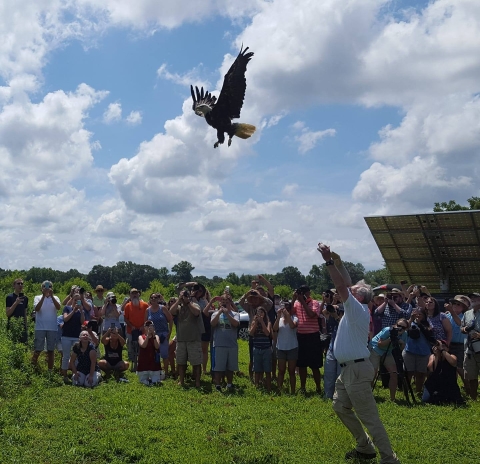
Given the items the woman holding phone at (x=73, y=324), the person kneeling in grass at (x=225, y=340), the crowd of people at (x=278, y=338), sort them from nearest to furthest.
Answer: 1. the crowd of people at (x=278, y=338)
2. the person kneeling in grass at (x=225, y=340)
3. the woman holding phone at (x=73, y=324)

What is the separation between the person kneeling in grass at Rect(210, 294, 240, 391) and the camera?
10.9m

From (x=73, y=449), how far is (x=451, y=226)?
1213 cm

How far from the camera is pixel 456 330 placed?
1102cm

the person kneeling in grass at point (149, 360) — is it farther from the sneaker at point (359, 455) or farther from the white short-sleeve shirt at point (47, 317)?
the sneaker at point (359, 455)

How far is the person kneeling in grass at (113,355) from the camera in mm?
11625

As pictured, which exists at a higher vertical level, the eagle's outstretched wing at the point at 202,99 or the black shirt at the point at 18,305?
the eagle's outstretched wing at the point at 202,99

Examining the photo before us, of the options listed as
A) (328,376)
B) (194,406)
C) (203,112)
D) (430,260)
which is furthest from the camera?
(430,260)

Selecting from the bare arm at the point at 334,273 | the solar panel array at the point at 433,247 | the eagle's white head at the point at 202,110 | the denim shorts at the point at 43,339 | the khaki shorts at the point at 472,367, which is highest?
the eagle's white head at the point at 202,110

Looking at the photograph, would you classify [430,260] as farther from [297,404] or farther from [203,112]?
[203,112]

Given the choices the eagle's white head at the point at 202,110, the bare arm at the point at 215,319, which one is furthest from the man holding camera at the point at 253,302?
the eagle's white head at the point at 202,110

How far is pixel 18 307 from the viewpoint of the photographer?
12352 mm

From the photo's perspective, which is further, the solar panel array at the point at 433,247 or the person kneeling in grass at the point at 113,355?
the solar panel array at the point at 433,247

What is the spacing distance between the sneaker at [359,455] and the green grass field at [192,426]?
13 cm

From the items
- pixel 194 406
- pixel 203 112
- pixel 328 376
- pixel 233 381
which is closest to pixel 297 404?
pixel 328 376
